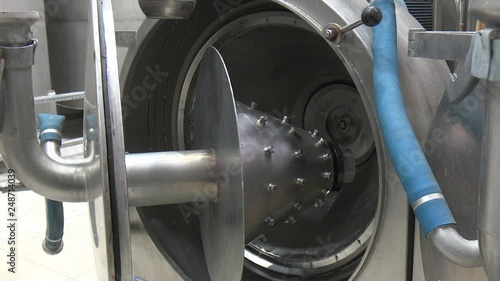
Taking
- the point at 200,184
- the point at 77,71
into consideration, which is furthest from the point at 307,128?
the point at 77,71

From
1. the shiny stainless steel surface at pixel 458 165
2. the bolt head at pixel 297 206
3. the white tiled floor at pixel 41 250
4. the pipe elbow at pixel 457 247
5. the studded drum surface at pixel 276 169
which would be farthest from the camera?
the white tiled floor at pixel 41 250

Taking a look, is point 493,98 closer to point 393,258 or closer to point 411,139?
point 411,139

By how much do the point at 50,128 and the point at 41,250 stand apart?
1.11 m

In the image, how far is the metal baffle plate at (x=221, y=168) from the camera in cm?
101

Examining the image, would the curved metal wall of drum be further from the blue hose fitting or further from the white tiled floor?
the white tiled floor

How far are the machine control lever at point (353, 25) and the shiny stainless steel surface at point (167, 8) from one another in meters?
0.35

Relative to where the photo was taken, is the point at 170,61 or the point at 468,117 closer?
the point at 468,117

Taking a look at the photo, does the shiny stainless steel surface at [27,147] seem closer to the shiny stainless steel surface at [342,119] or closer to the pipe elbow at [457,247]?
the pipe elbow at [457,247]

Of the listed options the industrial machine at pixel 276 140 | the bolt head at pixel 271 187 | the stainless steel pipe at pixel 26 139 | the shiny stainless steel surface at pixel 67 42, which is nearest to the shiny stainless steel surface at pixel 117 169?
the industrial machine at pixel 276 140

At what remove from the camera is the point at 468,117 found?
802 millimetres

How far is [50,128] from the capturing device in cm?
119

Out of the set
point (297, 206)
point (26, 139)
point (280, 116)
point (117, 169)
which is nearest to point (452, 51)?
point (117, 169)

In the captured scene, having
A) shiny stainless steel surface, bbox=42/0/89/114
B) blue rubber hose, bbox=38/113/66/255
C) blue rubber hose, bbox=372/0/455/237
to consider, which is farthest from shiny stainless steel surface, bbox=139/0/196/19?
shiny stainless steel surface, bbox=42/0/89/114

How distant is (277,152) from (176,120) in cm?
39
